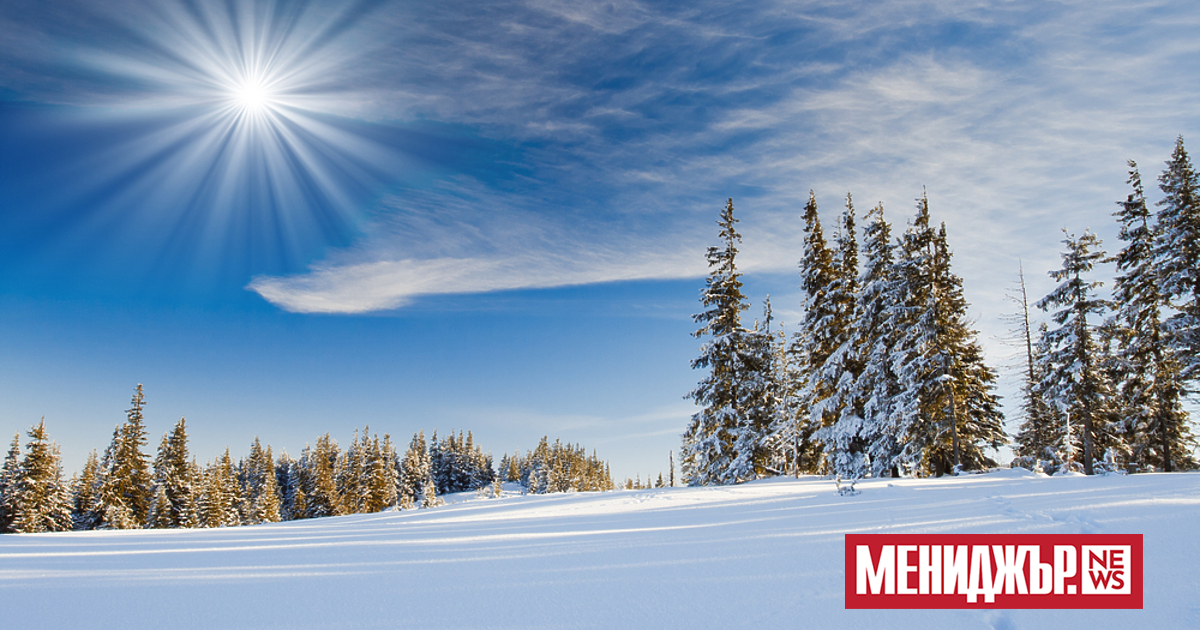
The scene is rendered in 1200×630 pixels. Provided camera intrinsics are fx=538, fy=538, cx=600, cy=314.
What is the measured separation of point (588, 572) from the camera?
15.6 feet

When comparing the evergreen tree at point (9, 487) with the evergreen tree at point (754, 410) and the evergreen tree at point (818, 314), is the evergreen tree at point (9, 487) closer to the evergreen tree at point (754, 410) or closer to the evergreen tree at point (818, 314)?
the evergreen tree at point (754, 410)

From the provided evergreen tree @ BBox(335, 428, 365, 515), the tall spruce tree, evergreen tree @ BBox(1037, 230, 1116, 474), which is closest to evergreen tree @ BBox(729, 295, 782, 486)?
the tall spruce tree

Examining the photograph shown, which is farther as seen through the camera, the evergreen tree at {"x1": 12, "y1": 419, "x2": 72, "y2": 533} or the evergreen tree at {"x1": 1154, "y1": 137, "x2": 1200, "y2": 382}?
the evergreen tree at {"x1": 12, "y1": 419, "x2": 72, "y2": 533}

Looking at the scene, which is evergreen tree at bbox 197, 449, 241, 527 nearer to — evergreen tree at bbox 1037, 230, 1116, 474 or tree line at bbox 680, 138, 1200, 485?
tree line at bbox 680, 138, 1200, 485

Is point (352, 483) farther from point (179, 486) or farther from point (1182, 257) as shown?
point (1182, 257)

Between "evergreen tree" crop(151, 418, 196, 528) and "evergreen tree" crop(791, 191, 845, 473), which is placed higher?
"evergreen tree" crop(791, 191, 845, 473)

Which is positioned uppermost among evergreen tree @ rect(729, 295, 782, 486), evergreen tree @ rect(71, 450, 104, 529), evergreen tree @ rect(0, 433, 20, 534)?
evergreen tree @ rect(729, 295, 782, 486)

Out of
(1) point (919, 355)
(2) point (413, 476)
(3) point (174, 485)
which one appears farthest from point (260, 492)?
(1) point (919, 355)

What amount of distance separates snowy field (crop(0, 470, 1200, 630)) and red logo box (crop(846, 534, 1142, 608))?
168mm

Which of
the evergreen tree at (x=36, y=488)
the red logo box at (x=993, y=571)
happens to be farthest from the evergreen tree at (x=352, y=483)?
the red logo box at (x=993, y=571)

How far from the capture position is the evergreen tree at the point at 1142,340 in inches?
993

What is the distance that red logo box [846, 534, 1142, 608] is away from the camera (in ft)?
12.9

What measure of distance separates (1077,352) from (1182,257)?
5584mm

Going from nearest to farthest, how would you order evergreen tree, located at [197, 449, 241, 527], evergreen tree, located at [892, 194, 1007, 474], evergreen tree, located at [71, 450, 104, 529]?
1. evergreen tree, located at [892, 194, 1007, 474]
2. evergreen tree, located at [71, 450, 104, 529]
3. evergreen tree, located at [197, 449, 241, 527]
